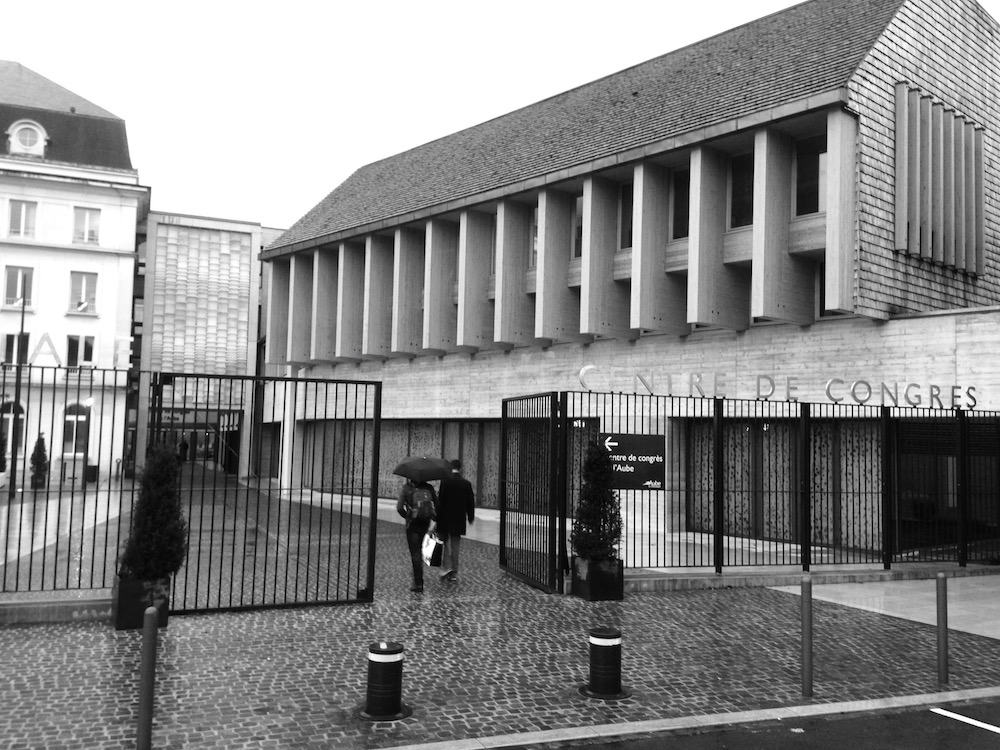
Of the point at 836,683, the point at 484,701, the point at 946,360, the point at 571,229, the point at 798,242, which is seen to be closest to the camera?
the point at 484,701

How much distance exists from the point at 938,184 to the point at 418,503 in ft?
A: 43.9

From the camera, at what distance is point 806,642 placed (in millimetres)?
7605

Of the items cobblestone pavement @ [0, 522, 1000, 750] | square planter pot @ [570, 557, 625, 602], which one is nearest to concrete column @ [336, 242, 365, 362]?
cobblestone pavement @ [0, 522, 1000, 750]

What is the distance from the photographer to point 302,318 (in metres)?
33.0

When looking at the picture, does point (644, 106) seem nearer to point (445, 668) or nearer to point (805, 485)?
point (805, 485)

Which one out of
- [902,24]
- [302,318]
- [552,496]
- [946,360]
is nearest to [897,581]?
[946,360]

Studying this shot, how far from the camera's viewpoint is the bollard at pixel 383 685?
6766 millimetres

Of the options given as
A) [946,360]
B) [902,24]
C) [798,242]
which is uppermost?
[902,24]

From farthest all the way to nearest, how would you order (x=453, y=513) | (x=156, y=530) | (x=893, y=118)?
1. (x=893, y=118)
2. (x=453, y=513)
3. (x=156, y=530)

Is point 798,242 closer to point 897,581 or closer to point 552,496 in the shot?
point 897,581

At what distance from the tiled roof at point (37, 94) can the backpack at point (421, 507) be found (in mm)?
44280

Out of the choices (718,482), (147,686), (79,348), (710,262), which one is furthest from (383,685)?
(79,348)

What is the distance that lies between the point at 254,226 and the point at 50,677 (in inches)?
1651

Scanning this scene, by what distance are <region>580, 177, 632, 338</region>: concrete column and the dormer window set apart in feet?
120
